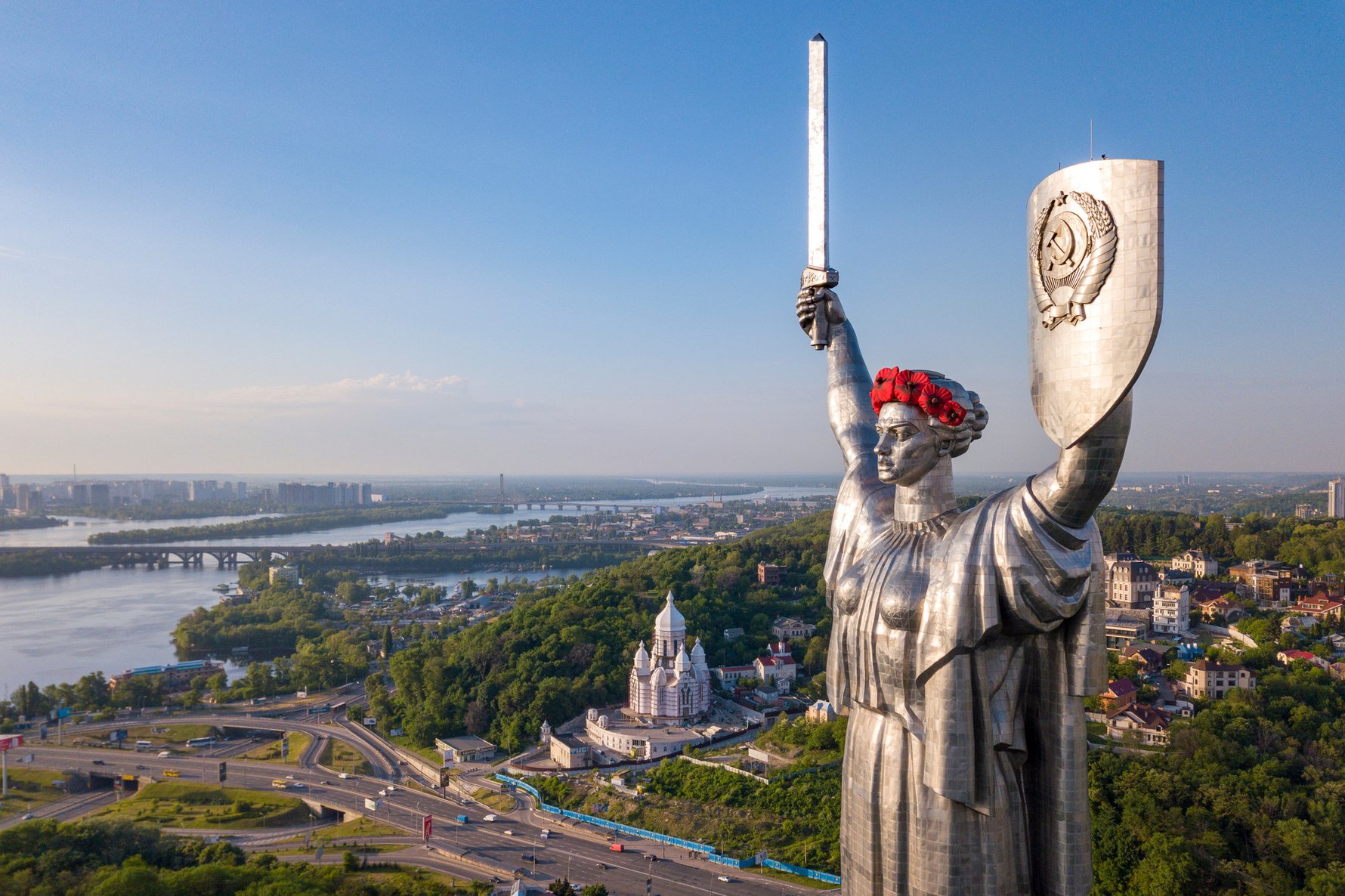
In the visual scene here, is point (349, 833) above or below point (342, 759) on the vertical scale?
above

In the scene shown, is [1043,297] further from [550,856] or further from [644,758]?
[644,758]

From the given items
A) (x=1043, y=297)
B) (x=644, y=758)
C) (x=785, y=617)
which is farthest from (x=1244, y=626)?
(x=1043, y=297)

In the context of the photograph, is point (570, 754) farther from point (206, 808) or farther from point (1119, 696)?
point (1119, 696)

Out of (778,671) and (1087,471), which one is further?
(778,671)

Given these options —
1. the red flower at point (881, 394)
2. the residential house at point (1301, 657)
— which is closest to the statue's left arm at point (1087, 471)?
the red flower at point (881, 394)

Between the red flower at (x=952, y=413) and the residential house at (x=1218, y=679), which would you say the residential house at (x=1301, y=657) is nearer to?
the residential house at (x=1218, y=679)

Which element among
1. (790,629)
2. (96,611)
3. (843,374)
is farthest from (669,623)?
(96,611)
